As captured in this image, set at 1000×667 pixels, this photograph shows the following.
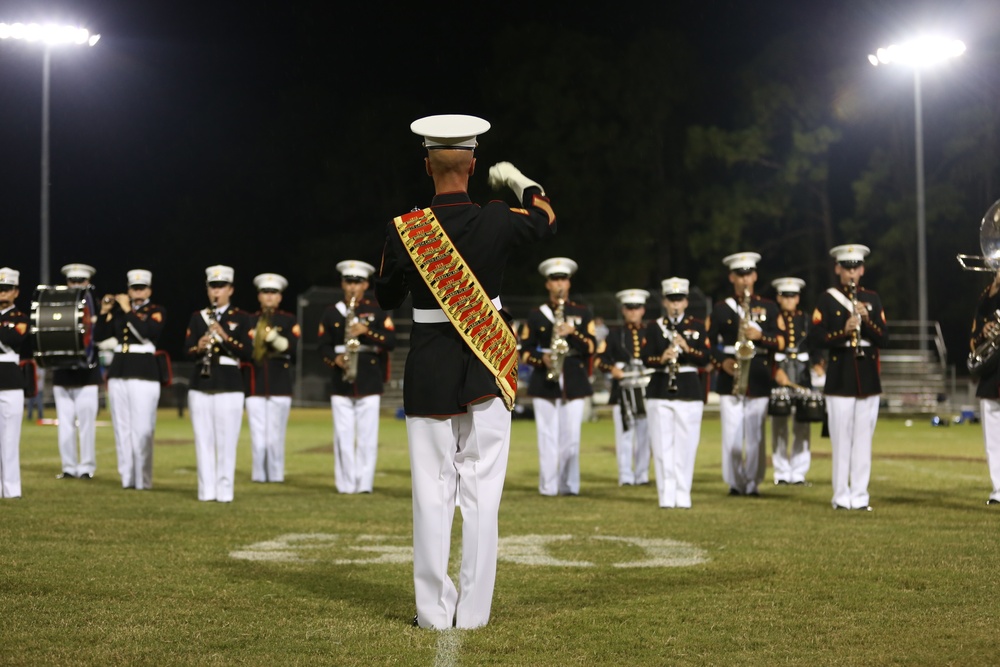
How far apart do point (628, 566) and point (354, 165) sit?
38.7 m

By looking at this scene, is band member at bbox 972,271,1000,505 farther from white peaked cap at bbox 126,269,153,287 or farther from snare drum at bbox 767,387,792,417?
white peaked cap at bbox 126,269,153,287

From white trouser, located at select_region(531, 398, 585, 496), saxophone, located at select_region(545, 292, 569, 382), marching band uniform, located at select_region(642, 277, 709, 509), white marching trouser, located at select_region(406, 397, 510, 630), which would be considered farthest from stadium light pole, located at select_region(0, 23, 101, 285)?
white marching trouser, located at select_region(406, 397, 510, 630)

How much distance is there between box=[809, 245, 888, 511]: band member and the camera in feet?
38.2

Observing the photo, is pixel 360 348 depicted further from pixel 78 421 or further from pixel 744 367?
pixel 744 367

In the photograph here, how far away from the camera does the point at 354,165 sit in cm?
Answer: 4575

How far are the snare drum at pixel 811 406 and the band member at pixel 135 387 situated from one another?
6549 millimetres

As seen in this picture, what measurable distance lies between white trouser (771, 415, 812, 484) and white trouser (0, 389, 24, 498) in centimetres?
771

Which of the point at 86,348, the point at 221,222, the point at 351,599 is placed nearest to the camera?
the point at 351,599

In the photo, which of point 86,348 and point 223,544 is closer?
point 223,544

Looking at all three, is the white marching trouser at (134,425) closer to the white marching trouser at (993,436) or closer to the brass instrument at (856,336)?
the brass instrument at (856,336)

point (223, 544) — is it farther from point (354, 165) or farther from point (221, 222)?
point (221, 222)

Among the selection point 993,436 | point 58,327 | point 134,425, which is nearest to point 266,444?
point 134,425

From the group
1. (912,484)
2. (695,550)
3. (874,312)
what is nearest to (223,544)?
(695,550)

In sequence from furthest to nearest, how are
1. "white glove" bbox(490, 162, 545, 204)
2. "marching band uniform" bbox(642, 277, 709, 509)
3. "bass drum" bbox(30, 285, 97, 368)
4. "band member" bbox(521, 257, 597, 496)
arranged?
"band member" bbox(521, 257, 597, 496) < "bass drum" bbox(30, 285, 97, 368) < "marching band uniform" bbox(642, 277, 709, 509) < "white glove" bbox(490, 162, 545, 204)
